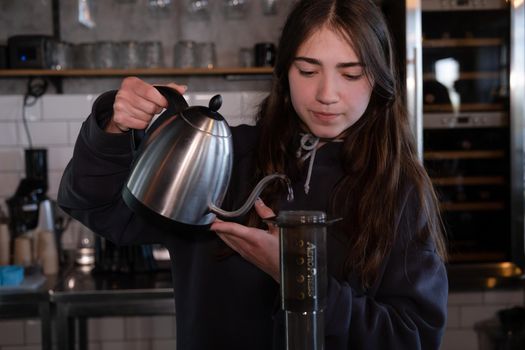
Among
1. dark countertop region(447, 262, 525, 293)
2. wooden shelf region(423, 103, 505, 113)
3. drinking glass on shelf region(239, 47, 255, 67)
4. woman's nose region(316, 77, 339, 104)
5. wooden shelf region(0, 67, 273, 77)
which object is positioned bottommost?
dark countertop region(447, 262, 525, 293)

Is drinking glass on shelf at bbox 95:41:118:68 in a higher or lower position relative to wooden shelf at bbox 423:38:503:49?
lower

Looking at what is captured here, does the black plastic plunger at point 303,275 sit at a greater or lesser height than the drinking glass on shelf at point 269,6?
lesser

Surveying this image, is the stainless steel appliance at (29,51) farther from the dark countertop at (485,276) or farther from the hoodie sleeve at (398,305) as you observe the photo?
the hoodie sleeve at (398,305)

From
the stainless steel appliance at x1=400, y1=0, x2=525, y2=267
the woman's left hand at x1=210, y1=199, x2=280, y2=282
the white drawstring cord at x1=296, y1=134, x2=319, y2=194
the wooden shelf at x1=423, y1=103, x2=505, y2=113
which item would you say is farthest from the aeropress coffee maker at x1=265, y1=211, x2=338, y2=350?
the wooden shelf at x1=423, y1=103, x2=505, y2=113

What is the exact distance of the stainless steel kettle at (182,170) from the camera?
1067 millimetres

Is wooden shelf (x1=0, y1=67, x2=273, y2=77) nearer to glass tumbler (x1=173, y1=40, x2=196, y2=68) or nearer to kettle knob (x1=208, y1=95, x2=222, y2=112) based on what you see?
glass tumbler (x1=173, y1=40, x2=196, y2=68)

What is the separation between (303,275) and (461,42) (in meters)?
2.84

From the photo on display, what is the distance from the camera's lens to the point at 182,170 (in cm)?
107

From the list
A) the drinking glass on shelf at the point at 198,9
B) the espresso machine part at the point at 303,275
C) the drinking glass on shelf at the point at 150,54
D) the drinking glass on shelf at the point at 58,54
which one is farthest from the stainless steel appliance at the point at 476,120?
the espresso machine part at the point at 303,275

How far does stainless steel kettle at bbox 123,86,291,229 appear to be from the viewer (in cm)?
107

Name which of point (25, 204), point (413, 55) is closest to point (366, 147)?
point (413, 55)

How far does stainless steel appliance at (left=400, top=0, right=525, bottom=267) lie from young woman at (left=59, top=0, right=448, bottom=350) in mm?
1973

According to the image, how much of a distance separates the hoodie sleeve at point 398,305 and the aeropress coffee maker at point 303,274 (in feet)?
0.62

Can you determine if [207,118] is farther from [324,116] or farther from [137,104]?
[324,116]
